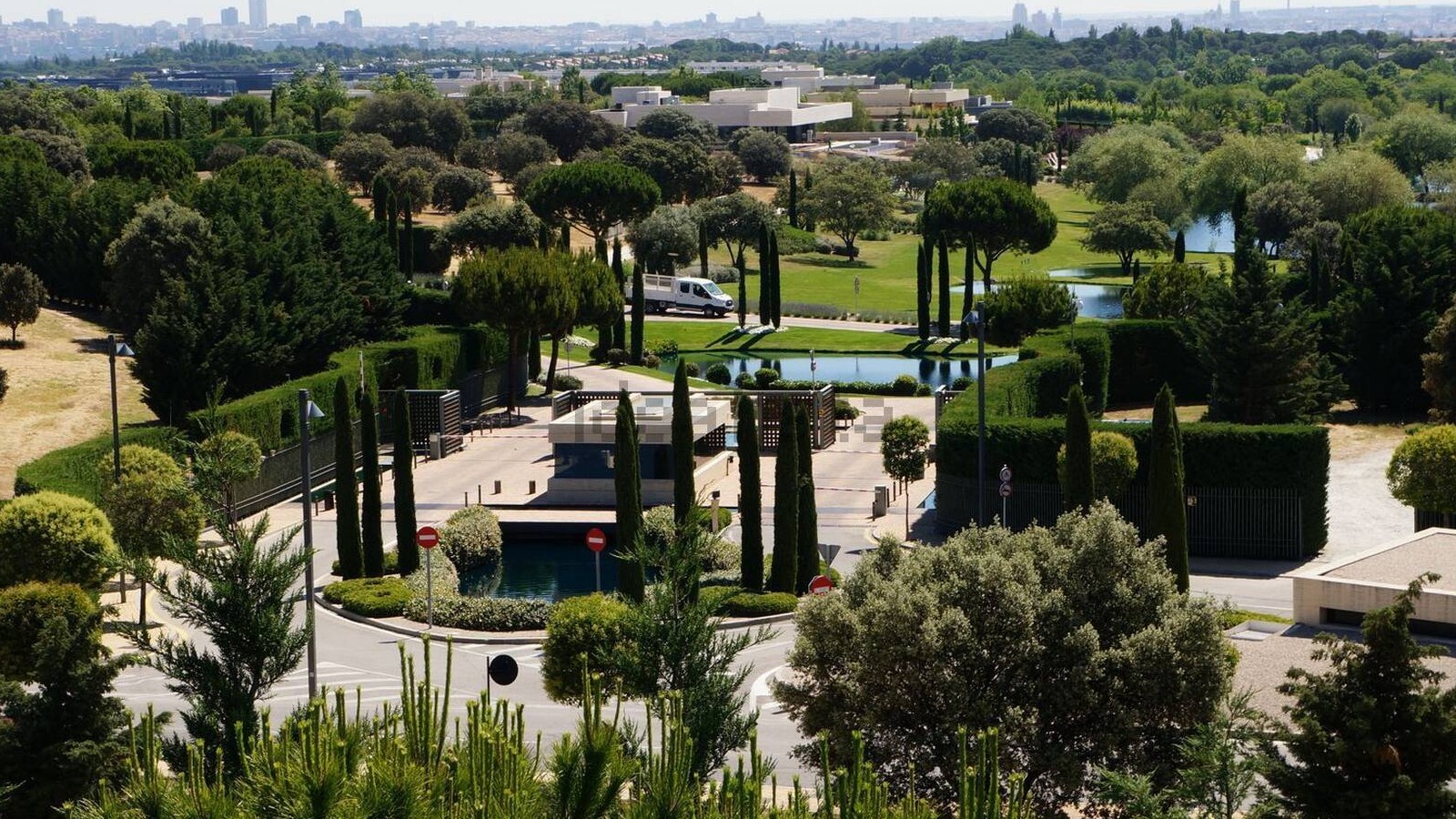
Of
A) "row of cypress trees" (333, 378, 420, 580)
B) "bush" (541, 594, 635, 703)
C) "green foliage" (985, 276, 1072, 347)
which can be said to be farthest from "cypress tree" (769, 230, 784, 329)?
"bush" (541, 594, 635, 703)

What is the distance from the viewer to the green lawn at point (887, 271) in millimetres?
97812

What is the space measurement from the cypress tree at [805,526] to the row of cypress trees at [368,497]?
8610 mm

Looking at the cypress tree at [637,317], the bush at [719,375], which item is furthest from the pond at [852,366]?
the bush at [719,375]

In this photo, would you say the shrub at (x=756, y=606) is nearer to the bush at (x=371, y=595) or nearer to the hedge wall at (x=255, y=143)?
the bush at (x=371, y=595)

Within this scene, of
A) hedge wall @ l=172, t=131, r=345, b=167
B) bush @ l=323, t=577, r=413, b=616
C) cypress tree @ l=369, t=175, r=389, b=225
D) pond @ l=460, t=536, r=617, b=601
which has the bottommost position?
pond @ l=460, t=536, r=617, b=601

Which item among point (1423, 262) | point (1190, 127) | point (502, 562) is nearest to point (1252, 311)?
point (1423, 262)

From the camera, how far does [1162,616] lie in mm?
23047

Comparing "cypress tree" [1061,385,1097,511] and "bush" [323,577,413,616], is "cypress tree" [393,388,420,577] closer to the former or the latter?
"bush" [323,577,413,616]

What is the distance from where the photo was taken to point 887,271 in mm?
110250

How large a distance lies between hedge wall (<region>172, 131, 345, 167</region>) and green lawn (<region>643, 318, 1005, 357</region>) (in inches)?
1888

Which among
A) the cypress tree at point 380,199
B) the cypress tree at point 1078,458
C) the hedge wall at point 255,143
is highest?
the hedge wall at point 255,143

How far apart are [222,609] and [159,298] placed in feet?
117

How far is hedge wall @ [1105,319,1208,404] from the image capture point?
61.8 m

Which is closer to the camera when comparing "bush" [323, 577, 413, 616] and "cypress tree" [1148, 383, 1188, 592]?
"cypress tree" [1148, 383, 1188, 592]
